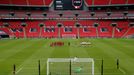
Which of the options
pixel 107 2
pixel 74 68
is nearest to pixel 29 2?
pixel 107 2

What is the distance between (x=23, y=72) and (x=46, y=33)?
54.9m

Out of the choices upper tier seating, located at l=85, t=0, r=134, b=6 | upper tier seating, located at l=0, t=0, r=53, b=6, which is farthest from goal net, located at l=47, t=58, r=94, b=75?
upper tier seating, located at l=85, t=0, r=134, b=6

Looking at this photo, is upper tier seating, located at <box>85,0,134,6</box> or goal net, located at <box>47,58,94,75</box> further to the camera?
upper tier seating, located at <box>85,0,134,6</box>

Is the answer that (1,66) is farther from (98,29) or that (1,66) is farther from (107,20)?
(107,20)

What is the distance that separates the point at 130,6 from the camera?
87.4 m

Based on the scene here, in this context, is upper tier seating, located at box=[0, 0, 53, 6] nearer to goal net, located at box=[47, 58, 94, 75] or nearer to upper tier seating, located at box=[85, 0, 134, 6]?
upper tier seating, located at box=[85, 0, 134, 6]

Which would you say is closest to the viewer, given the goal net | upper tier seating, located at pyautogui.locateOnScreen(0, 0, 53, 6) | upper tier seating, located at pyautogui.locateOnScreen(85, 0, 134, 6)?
the goal net

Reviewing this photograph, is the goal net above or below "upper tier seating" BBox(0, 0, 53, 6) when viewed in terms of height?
below

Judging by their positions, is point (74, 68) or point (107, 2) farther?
point (107, 2)

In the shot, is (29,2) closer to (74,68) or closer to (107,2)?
(107,2)

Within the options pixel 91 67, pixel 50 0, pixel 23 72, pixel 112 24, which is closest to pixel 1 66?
pixel 23 72

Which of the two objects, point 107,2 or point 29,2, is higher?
point 29,2

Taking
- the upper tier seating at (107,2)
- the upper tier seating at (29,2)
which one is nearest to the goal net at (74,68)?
the upper tier seating at (29,2)

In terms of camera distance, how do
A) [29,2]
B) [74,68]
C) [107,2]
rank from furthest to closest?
1. [29,2]
2. [107,2]
3. [74,68]
